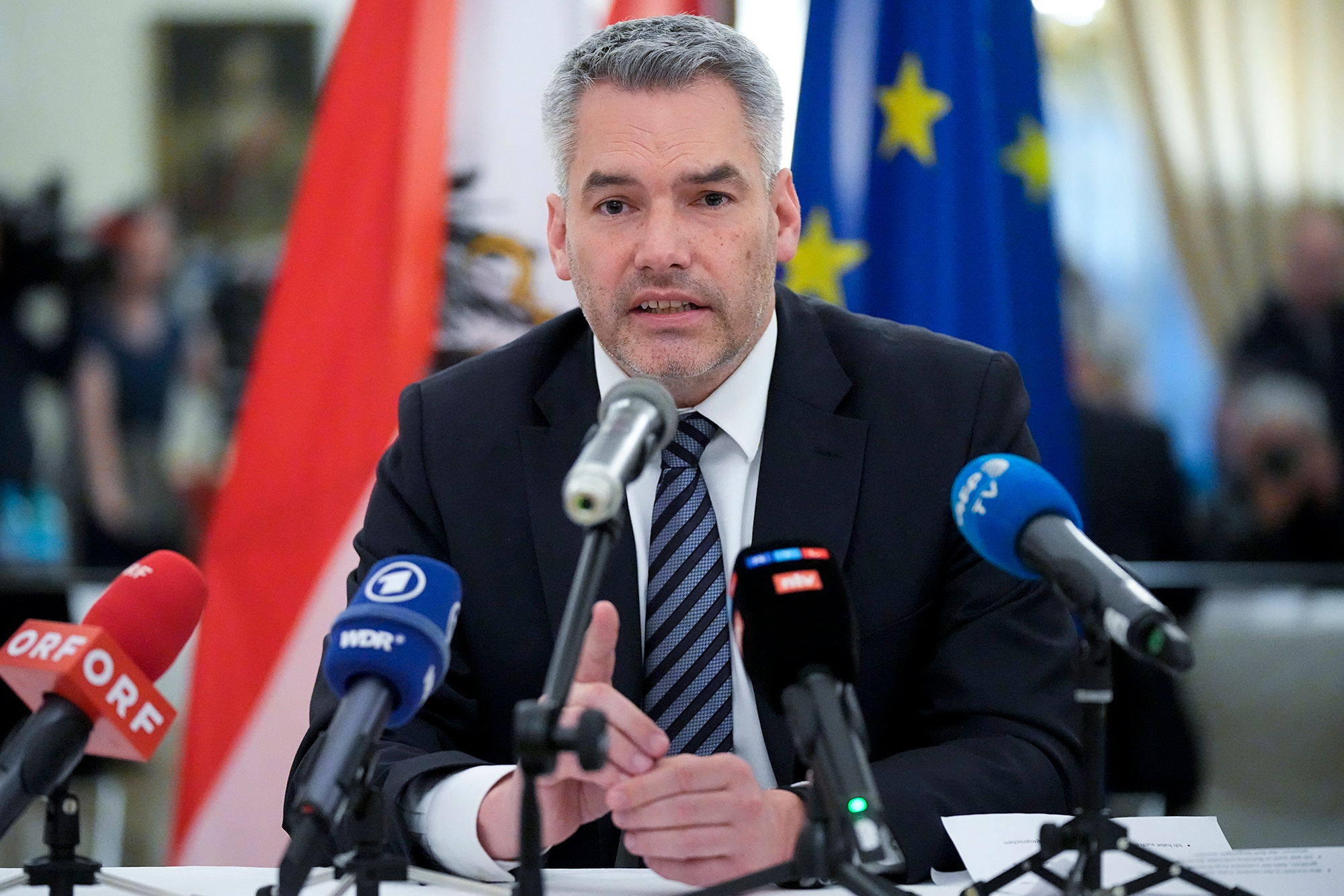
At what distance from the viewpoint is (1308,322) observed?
19.0 ft

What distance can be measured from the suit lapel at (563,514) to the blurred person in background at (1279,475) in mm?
4415

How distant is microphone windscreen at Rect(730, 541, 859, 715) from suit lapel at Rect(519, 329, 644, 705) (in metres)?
0.67

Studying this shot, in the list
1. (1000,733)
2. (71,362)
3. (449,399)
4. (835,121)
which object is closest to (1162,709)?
(835,121)

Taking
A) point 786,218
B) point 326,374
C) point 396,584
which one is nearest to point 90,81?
point 326,374

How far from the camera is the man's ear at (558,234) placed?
82.9 inches

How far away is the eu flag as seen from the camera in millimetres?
2980

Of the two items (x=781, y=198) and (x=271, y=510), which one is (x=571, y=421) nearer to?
(x=781, y=198)

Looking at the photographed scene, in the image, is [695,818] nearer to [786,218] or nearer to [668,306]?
[668,306]

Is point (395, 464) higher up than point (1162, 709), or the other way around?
point (395, 464)

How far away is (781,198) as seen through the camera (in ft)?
6.95

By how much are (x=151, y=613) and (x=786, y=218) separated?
3.94 ft

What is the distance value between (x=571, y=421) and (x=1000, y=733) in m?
0.80

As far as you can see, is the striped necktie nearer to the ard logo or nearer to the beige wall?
the ard logo

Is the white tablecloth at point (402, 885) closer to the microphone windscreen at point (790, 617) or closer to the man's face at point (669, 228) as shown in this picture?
the microphone windscreen at point (790, 617)
